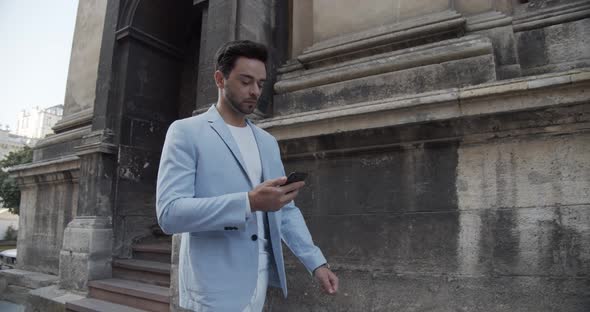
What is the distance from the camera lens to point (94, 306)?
4551mm

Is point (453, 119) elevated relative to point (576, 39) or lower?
lower

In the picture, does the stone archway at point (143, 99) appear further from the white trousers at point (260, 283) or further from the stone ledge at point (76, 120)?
the white trousers at point (260, 283)

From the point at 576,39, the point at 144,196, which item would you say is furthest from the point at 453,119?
the point at 144,196

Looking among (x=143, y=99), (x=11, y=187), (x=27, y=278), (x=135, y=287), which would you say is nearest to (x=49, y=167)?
(x=27, y=278)

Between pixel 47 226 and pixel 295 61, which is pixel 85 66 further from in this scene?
pixel 295 61

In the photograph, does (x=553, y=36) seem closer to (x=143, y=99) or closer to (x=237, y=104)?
(x=237, y=104)

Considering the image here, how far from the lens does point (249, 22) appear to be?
4.36 metres

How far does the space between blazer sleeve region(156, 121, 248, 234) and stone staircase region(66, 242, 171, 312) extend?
3166mm

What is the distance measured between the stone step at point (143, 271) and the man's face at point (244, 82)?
3580 millimetres

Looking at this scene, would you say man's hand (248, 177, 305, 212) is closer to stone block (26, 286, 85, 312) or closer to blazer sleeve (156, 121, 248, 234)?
blazer sleeve (156, 121, 248, 234)

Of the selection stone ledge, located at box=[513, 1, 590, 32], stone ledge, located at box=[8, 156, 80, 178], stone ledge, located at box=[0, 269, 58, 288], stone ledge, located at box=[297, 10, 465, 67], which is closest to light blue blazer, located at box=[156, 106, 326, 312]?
stone ledge, located at box=[297, 10, 465, 67]

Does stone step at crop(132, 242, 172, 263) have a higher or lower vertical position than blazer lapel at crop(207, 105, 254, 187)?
lower

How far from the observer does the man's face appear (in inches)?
62.2

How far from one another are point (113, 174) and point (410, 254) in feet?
14.8
